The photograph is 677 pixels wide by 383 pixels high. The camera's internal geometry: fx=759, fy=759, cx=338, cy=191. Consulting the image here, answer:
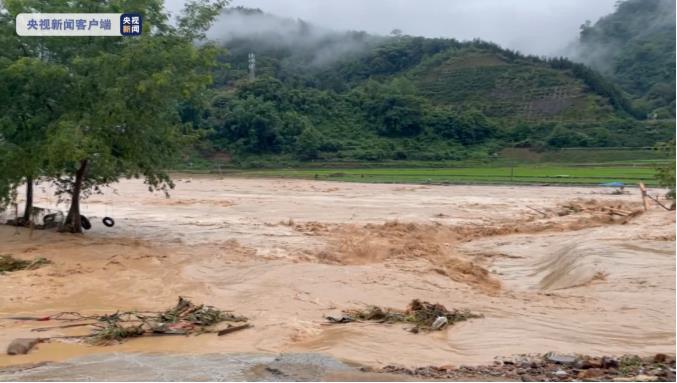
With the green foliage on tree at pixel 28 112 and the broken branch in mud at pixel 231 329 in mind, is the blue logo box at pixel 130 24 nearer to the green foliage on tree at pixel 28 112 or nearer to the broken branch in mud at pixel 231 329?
the green foliage on tree at pixel 28 112

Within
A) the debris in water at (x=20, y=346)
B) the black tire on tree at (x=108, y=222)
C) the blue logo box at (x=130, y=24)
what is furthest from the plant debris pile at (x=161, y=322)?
the black tire on tree at (x=108, y=222)

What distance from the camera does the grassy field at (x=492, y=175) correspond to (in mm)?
40188

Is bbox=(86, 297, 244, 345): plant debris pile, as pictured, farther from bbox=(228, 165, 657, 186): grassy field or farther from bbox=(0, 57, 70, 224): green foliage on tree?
bbox=(228, 165, 657, 186): grassy field

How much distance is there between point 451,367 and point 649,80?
281ft

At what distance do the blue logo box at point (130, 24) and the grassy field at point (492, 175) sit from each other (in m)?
26.1

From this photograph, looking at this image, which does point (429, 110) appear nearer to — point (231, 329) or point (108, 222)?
point (108, 222)

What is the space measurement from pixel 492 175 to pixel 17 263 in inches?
1375

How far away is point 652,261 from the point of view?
1386 cm

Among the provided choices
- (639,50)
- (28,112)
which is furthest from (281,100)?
(28,112)

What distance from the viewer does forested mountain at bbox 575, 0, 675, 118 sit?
254 ft

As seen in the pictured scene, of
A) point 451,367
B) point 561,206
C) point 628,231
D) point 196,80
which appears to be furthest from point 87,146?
point 561,206

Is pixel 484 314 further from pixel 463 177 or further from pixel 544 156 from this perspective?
pixel 544 156

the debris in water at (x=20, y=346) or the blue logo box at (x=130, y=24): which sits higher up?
the blue logo box at (x=130, y=24)

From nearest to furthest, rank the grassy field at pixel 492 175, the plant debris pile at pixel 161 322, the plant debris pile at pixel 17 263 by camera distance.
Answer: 1. the plant debris pile at pixel 161 322
2. the plant debris pile at pixel 17 263
3. the grassy field at pixel 492 175
